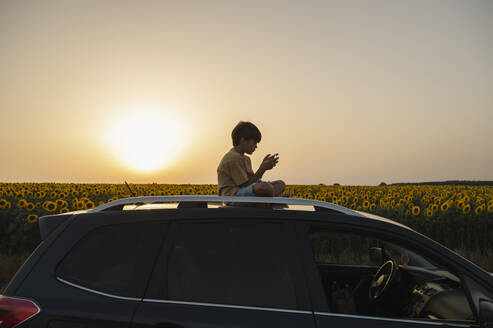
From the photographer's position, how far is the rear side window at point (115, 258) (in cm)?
232

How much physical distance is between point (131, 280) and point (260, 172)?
9.37ft

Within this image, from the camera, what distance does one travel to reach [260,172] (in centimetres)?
500

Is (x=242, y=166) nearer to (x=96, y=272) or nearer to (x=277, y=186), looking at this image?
(x=277, y=186)

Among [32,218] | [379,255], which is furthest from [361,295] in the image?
[32,218]

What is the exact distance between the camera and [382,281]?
296cm

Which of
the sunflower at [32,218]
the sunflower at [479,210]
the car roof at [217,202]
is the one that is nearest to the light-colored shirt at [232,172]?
the car roof at [217,202]

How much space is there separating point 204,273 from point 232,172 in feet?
8.52

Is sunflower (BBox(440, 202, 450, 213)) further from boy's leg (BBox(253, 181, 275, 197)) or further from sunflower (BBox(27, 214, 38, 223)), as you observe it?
sunflower (BBox(27, 214, 38, 223))

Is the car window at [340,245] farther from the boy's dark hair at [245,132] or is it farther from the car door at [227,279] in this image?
the car door at [227,279]

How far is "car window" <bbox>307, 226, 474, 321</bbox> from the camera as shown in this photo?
2463 millimetres

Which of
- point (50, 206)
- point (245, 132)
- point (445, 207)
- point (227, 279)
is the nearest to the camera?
point (227, 279)

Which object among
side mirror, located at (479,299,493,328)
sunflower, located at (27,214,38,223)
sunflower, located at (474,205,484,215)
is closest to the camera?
side mirror, located at (479,299,493,328)

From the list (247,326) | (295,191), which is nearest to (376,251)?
(247,326)

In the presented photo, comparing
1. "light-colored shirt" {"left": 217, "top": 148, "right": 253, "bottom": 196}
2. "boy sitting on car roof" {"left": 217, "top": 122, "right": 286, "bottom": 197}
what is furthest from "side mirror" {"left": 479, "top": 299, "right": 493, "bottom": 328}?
"light-colored shirt" {"left": 217, "top": 148, "right": 253, "bottom": 196}
